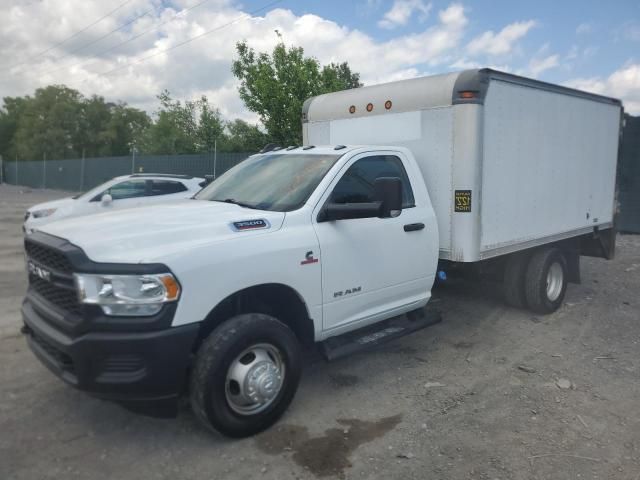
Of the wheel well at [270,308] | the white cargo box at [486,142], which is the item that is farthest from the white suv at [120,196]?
the wheel well at [270,308]

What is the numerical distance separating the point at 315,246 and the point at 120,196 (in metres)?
7.94

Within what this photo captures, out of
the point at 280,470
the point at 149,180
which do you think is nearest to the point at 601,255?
the point at 280,470

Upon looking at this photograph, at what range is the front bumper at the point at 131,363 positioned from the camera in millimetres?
3012

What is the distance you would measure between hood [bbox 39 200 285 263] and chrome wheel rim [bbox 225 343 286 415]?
82 centimetres

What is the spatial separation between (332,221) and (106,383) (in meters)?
1.96

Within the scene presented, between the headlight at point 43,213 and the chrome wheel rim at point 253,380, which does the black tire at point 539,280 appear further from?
the headlight at point 43,213

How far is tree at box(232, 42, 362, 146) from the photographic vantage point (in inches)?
637

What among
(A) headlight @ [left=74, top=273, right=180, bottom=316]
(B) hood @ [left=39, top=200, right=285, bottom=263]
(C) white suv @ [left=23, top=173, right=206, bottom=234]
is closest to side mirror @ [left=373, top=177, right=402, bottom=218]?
(B) hood @ [left=39, top=200, right=285, bottom=263]

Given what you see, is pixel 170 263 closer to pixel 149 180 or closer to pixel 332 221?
pixel 332 221

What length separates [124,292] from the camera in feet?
A: 9.98

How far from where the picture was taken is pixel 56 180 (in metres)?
37.0

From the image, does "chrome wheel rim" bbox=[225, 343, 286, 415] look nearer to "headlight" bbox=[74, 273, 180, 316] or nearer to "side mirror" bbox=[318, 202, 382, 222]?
"headlight" bbox=[74, 273, 180, 316]

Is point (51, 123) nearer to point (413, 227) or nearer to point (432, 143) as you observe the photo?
point (432, 143)

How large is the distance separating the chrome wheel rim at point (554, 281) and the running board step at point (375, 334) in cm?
228
